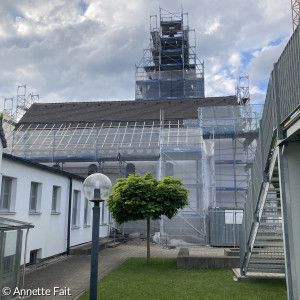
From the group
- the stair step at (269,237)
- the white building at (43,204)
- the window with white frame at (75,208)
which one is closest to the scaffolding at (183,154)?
the window with white frame at (75,208)

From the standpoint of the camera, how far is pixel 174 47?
4084 centimetres

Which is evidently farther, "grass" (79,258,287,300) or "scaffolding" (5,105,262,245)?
"scaffolding" (5,105,262,245)

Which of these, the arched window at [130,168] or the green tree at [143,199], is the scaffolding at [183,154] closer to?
the arched window at [130,168]

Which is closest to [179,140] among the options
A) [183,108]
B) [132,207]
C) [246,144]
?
[246,144]

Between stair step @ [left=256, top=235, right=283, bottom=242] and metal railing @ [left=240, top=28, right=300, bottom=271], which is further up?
metal railing @ [left=240, top=28, right=300, bottom=271]

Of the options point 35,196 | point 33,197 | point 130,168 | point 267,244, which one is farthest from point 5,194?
point 130,168

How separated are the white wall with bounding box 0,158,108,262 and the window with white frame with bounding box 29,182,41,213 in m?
0.11

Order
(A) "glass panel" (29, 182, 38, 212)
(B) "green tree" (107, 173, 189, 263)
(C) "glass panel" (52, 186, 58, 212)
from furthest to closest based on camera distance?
(C) "glass panel" (52, 186, 58, 212) < (A) "glass panel" (29, 182, 38, 212) < (B) "green tree" (107, 173, 189, 263)

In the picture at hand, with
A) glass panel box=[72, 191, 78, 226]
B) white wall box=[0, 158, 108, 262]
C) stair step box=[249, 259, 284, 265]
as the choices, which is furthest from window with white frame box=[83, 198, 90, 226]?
stair step box=[249, 259, 284, 265]

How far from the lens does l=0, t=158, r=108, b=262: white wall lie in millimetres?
11113

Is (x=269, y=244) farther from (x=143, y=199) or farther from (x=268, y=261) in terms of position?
(x=143, y=199)

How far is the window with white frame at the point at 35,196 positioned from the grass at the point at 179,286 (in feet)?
12.4

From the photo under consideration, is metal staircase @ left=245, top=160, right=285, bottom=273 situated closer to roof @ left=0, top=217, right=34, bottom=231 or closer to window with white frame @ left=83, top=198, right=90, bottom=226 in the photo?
roof @ left=0, top=217, right=34, bottom=231

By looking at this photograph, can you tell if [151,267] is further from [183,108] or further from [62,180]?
[183,108]
